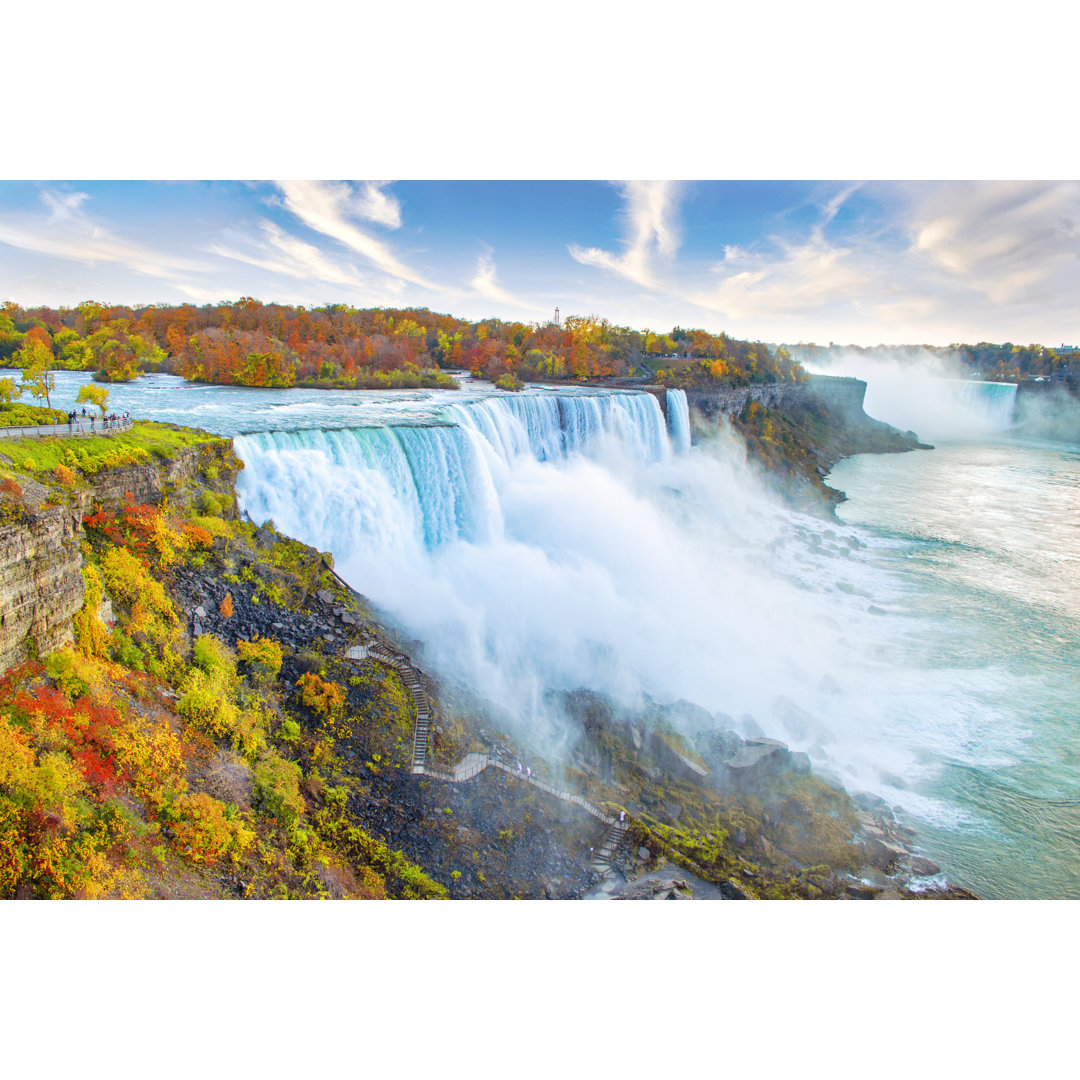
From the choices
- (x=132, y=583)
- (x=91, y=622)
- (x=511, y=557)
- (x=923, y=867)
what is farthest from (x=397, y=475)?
(x=923, y=867)

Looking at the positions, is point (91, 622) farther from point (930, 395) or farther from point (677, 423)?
point (930, 395)

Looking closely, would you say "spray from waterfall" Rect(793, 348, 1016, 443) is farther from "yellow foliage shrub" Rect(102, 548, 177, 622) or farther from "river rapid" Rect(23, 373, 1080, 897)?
"yellow foliage shrub" Rect(102, 548, 177, 622)

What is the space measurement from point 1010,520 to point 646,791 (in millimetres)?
24967

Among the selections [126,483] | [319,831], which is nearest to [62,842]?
[319,831]

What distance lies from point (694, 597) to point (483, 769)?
956 centimetres

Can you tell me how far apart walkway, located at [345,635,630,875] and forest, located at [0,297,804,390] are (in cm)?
1298

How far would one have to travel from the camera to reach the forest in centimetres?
2430

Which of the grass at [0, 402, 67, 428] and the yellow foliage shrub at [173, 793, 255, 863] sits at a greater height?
the grass at [0, 402, 67, 428]

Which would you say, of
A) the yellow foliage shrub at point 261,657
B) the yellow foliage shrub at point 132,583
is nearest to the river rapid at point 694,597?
the yellow foliage shrub at point 261,657

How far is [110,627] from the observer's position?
27.1 feet

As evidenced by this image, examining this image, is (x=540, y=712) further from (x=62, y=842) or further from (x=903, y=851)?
(x=62, y=842)

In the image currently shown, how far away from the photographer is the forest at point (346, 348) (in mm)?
24297

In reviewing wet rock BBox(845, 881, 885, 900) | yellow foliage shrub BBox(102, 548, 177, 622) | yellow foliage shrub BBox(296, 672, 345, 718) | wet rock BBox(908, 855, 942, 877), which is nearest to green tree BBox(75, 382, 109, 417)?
yellow foliage shrub BBox(102, 548, 177, 622)

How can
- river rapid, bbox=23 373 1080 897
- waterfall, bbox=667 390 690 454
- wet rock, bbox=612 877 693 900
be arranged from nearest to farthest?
wet rock, bbox=612 877 693 900 → river rapid, bbox=23 373 1080 897 → waterfall, bbox=667 390 690 454
